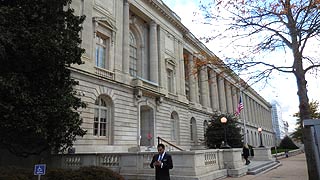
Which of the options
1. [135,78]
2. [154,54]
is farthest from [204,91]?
[135,78]

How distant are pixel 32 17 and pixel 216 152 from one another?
12079 mm

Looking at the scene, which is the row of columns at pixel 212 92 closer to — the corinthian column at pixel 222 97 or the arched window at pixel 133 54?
the corinthian column at pixel 222 97

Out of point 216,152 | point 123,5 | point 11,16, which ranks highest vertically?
point 123,5

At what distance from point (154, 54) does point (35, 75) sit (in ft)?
55.8

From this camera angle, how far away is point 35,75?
522 inches

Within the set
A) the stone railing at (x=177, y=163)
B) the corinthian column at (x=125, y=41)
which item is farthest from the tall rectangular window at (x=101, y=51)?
the stone railing at (x=177, y=163)

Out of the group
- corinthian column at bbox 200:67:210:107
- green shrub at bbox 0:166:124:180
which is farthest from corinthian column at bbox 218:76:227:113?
green shrub at bbox 0:166:124:180

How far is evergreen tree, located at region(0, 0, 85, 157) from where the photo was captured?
11891 mm

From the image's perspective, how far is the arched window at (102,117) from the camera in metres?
20.5

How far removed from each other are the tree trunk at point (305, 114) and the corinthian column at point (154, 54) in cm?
1722

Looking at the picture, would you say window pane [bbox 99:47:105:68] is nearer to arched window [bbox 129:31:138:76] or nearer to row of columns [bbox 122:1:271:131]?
row of columns [bbox 122:1:271:131]

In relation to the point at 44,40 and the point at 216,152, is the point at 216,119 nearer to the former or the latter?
the point at 216,152

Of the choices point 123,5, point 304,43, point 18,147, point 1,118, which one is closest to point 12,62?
point 1,118

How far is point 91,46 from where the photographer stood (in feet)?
68.0
